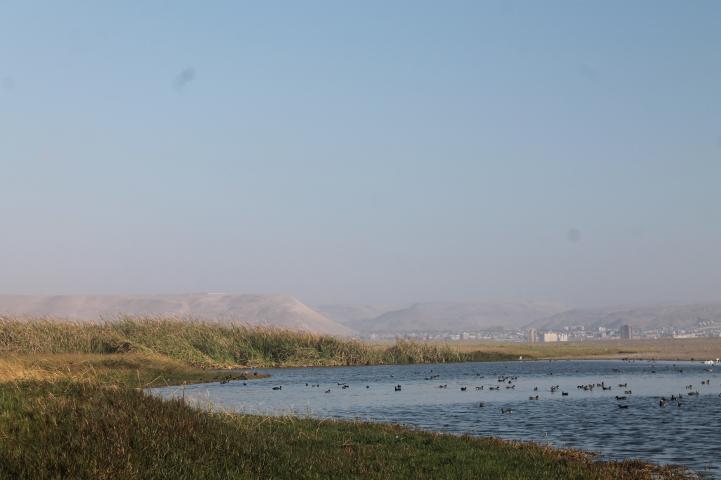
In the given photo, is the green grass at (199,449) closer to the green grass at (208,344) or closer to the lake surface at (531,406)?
the lake surface at (531,406)

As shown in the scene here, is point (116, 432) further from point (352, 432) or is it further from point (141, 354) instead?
point (141, 354)

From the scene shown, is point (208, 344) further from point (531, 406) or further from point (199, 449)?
point (199, 449)

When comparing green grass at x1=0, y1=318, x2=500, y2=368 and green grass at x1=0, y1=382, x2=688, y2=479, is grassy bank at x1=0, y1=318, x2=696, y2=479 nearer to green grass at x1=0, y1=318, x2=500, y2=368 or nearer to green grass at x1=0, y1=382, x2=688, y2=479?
green grass at x1=0, y1=382, x2=688, y2=479

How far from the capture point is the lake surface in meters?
29.6

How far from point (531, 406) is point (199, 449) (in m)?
27.1

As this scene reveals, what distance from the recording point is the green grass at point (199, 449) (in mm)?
16828

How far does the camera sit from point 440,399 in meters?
46.3

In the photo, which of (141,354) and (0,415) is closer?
(0,415)

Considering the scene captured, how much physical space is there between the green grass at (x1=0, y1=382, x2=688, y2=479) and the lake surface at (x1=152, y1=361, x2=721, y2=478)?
4.51 metres

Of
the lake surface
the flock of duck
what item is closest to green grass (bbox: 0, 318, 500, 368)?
the lake surface

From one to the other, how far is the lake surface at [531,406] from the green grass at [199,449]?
451 cm

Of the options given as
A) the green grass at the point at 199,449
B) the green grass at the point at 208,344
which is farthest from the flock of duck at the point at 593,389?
the green grass at the point at 208,344

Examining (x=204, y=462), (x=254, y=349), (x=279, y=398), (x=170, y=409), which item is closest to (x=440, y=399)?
(x=279, y=398)

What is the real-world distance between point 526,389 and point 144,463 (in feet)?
131
